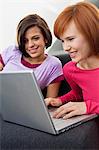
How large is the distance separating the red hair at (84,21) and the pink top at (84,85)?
0.09 m

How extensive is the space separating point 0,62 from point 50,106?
1.18 ft

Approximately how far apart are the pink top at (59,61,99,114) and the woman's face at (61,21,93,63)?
0.06 meters

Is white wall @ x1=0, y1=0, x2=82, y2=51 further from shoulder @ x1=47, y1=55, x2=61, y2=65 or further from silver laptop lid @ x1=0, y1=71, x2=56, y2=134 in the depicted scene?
silver laptop lid @ x1=0, y1=71, x2=56, y2=134

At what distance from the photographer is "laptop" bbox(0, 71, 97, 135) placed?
2.08 ft

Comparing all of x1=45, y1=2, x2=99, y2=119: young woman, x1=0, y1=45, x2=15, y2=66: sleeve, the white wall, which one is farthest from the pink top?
the white wall

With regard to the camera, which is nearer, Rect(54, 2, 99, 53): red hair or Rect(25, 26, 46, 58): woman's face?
Rect(54, 2, 99, 53): red hair

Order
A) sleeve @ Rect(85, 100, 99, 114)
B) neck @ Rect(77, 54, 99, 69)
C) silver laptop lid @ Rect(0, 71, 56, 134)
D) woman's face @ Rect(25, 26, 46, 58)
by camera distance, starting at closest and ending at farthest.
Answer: silver laptop lid @ Rect(0, 71, 56, 134)
sleeve @ Rect(85, 100, 99, 114)
neck @ Rect(77, 54, 99, 69)
woman's face @ Rect(25, 26, 46, 58)

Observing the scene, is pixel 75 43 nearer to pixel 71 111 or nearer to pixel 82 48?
pixel 82 48

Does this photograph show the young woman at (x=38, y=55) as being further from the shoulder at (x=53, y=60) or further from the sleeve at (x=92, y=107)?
the sleeve at (x=92, y=107)

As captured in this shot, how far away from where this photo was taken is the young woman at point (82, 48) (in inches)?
29.4

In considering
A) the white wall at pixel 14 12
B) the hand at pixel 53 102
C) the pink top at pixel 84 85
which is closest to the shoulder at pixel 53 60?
the pink top at pixel 84 85

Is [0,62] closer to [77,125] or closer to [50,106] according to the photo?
[50,106]

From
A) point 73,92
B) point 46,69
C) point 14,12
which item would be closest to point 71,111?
point 73,92

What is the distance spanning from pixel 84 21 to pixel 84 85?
20cm
